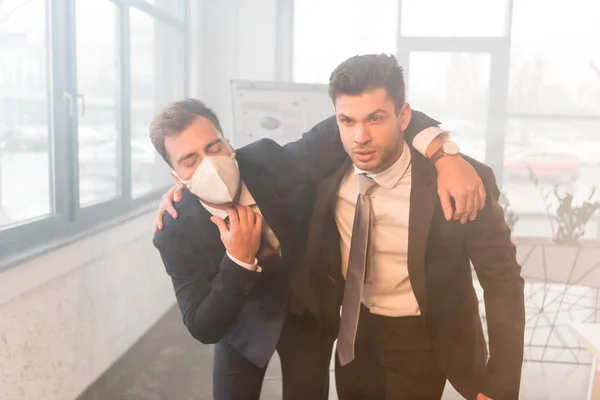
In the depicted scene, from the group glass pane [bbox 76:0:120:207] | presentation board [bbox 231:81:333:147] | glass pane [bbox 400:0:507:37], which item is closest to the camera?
presentation board [bbox 231:81:333:147]

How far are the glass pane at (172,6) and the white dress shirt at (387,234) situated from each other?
240 centimetres

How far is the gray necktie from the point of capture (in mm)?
1280

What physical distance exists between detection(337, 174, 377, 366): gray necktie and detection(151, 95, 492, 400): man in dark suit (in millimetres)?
47

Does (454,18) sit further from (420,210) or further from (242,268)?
(242,268)

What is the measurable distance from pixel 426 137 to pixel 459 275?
1.02 feet

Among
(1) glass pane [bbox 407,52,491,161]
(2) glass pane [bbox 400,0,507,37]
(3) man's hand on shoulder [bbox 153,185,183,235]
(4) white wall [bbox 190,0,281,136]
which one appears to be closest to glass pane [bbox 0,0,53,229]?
(3) man's hand on shoulder [bbox 153,185,183,235]

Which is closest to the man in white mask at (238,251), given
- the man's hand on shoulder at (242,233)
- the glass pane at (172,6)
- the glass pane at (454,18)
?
the man's hand on shoulder at (242,233)

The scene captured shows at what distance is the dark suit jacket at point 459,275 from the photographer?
120 centimetres

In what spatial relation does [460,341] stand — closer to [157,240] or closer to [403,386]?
[403,386]

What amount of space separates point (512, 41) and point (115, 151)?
313 centimetres

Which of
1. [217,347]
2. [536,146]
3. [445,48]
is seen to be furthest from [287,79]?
[217,347]

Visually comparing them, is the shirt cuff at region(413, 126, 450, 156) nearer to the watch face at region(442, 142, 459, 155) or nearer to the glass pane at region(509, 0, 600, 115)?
the watch face at region(442, 142, 459, 155)

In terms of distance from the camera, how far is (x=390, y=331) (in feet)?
4.45

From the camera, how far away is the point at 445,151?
124cm
